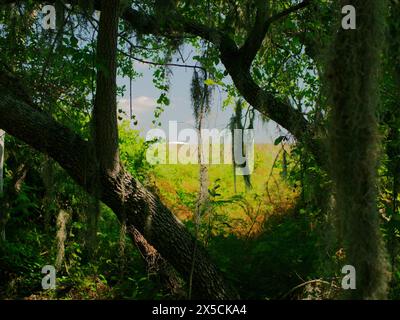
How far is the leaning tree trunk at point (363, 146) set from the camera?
2.54 m

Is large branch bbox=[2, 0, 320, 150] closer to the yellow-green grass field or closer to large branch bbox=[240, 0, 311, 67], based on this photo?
large branch bbox=[240, 0, 311, 67]

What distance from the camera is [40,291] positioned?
21.4ft

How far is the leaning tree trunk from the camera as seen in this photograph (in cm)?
254

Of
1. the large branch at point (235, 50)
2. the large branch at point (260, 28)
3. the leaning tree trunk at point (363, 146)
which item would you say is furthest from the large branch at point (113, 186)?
the leaning tree trunk at point (363, 146)

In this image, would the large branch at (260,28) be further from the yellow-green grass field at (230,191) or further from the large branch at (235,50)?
the yellow-green grass field at (230,191)

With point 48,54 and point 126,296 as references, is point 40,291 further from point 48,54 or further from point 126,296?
point 48,54

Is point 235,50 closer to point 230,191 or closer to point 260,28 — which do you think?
A: point 260,28

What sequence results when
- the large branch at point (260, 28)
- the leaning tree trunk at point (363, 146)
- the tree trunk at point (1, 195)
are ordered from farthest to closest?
the tree trunk at point (1, 195) < the large branch at point (260, 28) < the leaning tree trunk at point (363, 146)

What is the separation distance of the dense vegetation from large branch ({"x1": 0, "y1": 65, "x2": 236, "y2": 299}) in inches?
0.4

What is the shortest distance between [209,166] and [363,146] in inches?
79.0

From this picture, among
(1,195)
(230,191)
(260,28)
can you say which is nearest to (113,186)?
(260,28)

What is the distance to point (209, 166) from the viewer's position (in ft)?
14.6

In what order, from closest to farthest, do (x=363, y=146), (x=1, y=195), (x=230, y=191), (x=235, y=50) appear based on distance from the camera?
1. (x=363, y=146)
2. (x=235, y=50)
3. (x=1, y=195)
4. (x=230, y=191)
